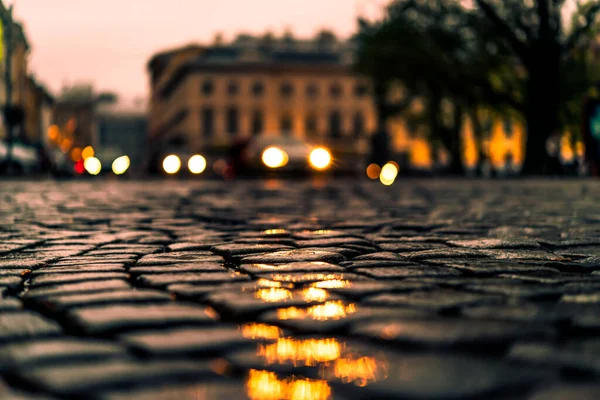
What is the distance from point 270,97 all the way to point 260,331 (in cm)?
8909

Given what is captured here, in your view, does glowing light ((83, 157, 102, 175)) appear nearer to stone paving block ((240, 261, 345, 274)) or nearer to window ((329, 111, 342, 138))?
stone paving block ((240, 261, 345, 274))

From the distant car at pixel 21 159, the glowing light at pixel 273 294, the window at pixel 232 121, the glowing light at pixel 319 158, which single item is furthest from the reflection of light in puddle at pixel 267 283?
the window at pixel 232 121

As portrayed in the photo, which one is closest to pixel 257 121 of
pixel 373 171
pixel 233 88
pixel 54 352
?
pixel 233 88

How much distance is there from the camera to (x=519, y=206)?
36.6 ft

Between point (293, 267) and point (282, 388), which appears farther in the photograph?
point (293, 267)

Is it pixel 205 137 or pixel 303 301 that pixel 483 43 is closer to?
pixel 303 301

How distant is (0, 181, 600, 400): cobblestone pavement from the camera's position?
2289mm

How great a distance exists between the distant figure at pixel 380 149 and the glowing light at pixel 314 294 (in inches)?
938

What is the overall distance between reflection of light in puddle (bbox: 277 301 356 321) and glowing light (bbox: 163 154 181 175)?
23369mm

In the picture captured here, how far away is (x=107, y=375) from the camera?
2.35 m

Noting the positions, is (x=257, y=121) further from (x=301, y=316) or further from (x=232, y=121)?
(x=301, y=316)

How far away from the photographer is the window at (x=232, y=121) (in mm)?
90625

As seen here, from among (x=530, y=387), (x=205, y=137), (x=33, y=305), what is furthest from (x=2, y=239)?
(x=205, y=137)

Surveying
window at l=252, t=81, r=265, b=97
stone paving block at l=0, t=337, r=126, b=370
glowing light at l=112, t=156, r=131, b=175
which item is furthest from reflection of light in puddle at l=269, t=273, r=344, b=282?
window at l=252, t=81, r=265, b=97
